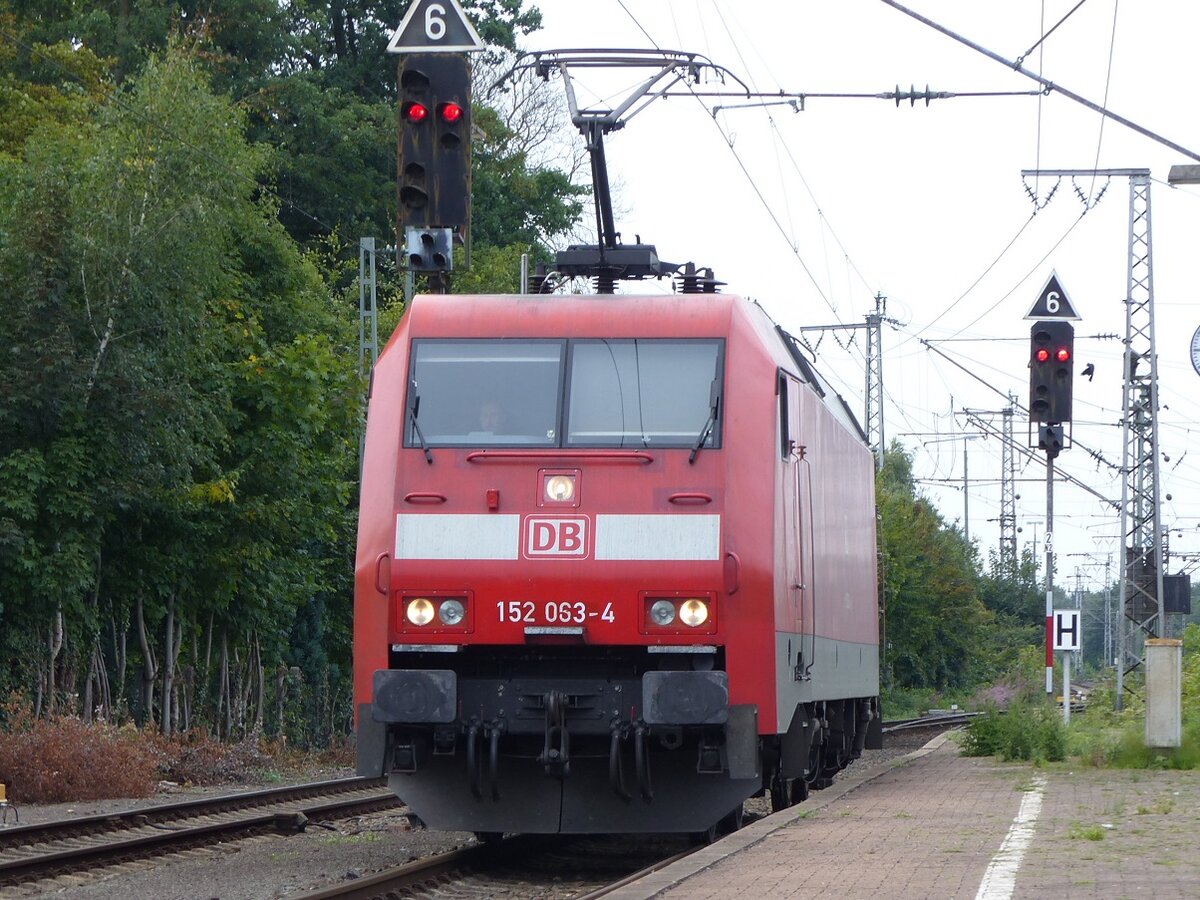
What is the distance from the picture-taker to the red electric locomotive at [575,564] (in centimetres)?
1054

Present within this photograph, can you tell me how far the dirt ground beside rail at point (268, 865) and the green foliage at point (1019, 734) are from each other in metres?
4.58

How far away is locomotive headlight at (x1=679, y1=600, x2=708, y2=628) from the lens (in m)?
10.5

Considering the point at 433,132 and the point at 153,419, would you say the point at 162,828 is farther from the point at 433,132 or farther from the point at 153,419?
the point at 153,419

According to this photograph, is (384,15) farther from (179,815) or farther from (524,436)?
(524,436)

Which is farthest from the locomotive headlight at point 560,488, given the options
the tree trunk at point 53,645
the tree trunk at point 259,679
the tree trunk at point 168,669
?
the tree trunk at point 259,679

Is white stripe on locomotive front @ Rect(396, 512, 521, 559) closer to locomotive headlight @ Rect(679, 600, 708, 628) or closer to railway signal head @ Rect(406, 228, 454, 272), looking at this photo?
Answer: locomotive headlight @ Rect(679, 600, 708, 628)

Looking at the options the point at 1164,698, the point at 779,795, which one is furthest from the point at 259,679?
the point at 1164,698

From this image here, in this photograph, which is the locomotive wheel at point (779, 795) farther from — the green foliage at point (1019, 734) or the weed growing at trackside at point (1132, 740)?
the green foliage at point (1019, 734)

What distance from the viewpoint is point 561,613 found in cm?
1055

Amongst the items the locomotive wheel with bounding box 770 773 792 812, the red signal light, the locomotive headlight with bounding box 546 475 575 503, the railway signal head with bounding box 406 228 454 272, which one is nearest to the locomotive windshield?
the locomotive headlight with bounding box 546 475 575 503

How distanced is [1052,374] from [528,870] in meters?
9.95

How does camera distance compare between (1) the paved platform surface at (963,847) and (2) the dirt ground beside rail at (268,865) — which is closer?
(1) the paved platform surface at (963,847)

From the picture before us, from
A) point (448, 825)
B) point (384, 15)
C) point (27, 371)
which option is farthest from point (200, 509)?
point (384, 15)

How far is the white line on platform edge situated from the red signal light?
5877 millimetres
